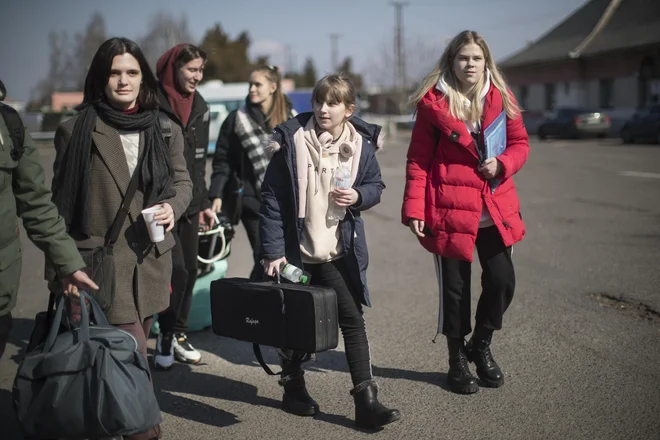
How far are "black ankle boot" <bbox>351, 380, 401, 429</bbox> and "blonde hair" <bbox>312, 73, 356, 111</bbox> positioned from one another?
4.93 ft

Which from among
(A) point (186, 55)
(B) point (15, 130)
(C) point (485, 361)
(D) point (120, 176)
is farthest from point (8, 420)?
(C) point (485, 361)

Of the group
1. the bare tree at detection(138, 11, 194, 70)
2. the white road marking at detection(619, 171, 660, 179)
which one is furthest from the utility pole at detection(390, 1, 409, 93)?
the white road marking at detection(619, 171, 660, 179)

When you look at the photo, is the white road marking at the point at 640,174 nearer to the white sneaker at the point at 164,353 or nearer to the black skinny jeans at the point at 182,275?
the black skinny jeans at the point at 182,275

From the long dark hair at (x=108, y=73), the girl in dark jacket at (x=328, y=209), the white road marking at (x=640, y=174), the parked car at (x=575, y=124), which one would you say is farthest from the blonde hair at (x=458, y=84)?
the parked car at (x=575, y=124)

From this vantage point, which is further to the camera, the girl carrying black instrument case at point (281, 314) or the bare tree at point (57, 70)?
the bare tree at point (57, 70)

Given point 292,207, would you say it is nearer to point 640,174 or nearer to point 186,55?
point 186,55

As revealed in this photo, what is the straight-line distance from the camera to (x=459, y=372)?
443 cm

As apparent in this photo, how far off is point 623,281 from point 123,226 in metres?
5.04

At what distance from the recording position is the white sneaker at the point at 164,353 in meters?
4.98

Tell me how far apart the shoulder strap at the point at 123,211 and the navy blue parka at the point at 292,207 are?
2.39 feet

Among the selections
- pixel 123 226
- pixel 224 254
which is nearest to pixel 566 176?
pixel 224 254

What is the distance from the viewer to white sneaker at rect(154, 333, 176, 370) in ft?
16.3

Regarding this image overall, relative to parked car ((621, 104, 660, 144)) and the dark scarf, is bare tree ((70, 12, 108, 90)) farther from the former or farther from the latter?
the dark scarf

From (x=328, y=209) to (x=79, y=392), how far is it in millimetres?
1629
